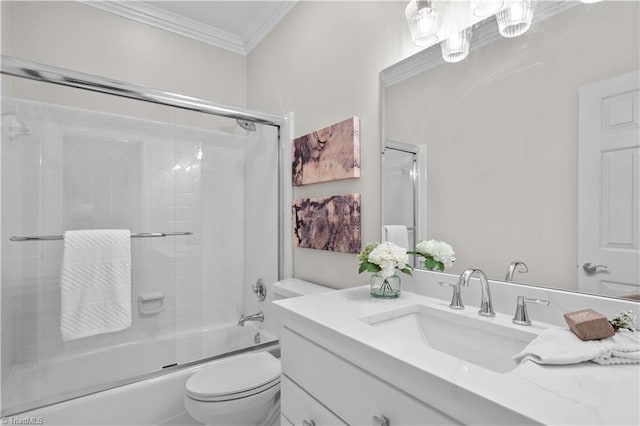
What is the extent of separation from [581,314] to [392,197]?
0.78 meters

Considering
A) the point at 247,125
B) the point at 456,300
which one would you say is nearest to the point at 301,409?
the point at 456,300

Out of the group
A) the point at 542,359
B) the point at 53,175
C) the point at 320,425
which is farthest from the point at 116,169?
the point at 542,359

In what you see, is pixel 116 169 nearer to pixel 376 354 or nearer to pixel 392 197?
pixel 392 197

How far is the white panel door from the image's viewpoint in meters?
0.76

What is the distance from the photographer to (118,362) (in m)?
1.77

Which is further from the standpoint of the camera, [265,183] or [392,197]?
[265,183]

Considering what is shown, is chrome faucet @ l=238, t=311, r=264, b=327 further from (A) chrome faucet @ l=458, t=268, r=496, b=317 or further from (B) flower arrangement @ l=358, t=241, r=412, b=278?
(A) chrome faucet @ l=458, t=268, r=496, b=317

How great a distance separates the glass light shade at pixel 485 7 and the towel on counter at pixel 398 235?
2.57 feet

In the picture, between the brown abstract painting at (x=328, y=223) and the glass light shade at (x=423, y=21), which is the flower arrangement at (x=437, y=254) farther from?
the glass light shade at (x=423, y=21)

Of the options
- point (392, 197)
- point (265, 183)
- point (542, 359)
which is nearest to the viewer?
point (542, 359)

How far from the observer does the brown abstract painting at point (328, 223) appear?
1615 millimetres

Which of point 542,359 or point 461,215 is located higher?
point 461,215

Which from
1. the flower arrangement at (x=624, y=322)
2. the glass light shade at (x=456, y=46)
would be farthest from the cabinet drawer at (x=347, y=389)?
the glass light shade at (x=456, y=46)

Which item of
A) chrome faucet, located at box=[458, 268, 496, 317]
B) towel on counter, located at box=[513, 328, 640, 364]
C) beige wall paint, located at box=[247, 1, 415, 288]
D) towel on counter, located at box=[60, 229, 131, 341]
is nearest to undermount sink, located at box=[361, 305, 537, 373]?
chrome faucet, located at box=[458, 268, 496, 317]
